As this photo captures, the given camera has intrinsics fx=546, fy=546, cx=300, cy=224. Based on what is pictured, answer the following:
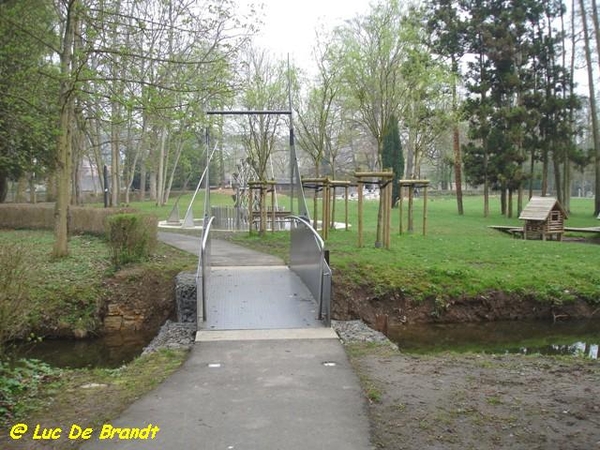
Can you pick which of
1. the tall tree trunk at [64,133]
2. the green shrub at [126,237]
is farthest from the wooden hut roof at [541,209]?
the tall tree trunk at [64,133]

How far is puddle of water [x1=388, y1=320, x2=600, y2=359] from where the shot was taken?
8625 mm

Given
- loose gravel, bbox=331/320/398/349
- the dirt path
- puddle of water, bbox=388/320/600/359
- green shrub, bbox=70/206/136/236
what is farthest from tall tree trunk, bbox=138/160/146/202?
the dirt path

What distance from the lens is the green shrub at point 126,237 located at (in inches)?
440

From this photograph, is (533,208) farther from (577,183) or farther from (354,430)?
(577,183)

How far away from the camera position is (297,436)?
377 cm

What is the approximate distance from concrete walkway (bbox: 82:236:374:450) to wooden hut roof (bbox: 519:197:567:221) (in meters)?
14.4

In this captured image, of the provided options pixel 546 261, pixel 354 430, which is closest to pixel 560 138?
pixel 546 261

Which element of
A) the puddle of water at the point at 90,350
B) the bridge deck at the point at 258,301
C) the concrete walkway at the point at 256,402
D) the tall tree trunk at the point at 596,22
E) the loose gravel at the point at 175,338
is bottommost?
the puddle of water at the point at 90,350

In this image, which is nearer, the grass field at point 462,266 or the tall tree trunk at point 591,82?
the grass field at point 462,266

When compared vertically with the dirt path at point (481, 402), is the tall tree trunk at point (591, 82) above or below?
above

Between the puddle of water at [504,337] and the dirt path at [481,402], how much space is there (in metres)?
2.44

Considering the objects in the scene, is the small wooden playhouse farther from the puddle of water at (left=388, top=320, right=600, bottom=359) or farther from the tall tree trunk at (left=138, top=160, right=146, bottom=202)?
the tall tree trunk at (left=138, top=160, right=146, bottom=202)

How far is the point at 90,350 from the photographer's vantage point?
8922mm

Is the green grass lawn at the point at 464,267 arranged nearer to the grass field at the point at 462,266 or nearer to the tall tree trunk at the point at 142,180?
the grass field at the point at 462,266
